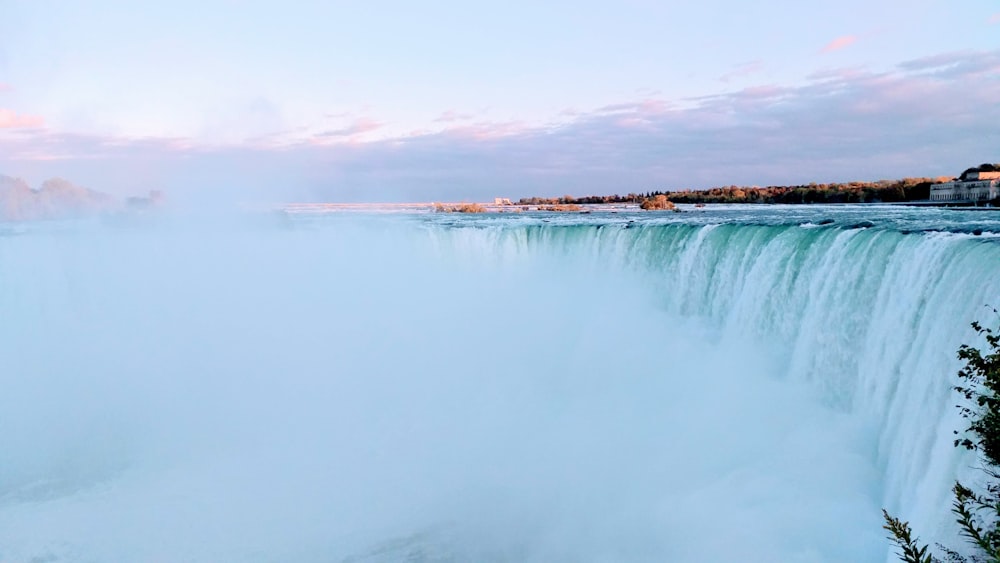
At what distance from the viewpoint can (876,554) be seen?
24.3 ft

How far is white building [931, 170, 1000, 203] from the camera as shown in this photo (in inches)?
804

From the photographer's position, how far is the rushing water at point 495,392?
8.52 metres

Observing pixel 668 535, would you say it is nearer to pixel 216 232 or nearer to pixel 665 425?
pixel 665 425

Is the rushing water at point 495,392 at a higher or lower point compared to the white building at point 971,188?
lower

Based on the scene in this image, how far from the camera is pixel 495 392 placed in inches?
618

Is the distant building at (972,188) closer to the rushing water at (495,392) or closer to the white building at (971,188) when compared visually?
the white building at (971,188)

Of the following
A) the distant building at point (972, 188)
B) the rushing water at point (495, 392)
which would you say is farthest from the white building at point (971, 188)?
the rushing water at point (495, 392)

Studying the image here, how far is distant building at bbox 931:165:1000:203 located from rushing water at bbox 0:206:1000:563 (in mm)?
6139

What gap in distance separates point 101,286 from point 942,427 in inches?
929

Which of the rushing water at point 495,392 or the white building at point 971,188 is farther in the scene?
the white building at point 971,188

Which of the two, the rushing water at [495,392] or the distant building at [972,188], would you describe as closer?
the rushing water at [495,392]

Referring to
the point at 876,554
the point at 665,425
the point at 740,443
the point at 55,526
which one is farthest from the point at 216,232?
the point at 876,554

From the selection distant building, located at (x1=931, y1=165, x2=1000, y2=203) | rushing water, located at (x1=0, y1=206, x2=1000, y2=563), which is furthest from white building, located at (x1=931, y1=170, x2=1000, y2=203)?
rushing water, located at (x1=0, y1=206, x2=1000, y2=563)

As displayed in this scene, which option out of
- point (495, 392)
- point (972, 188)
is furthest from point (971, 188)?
point (495, 392)
